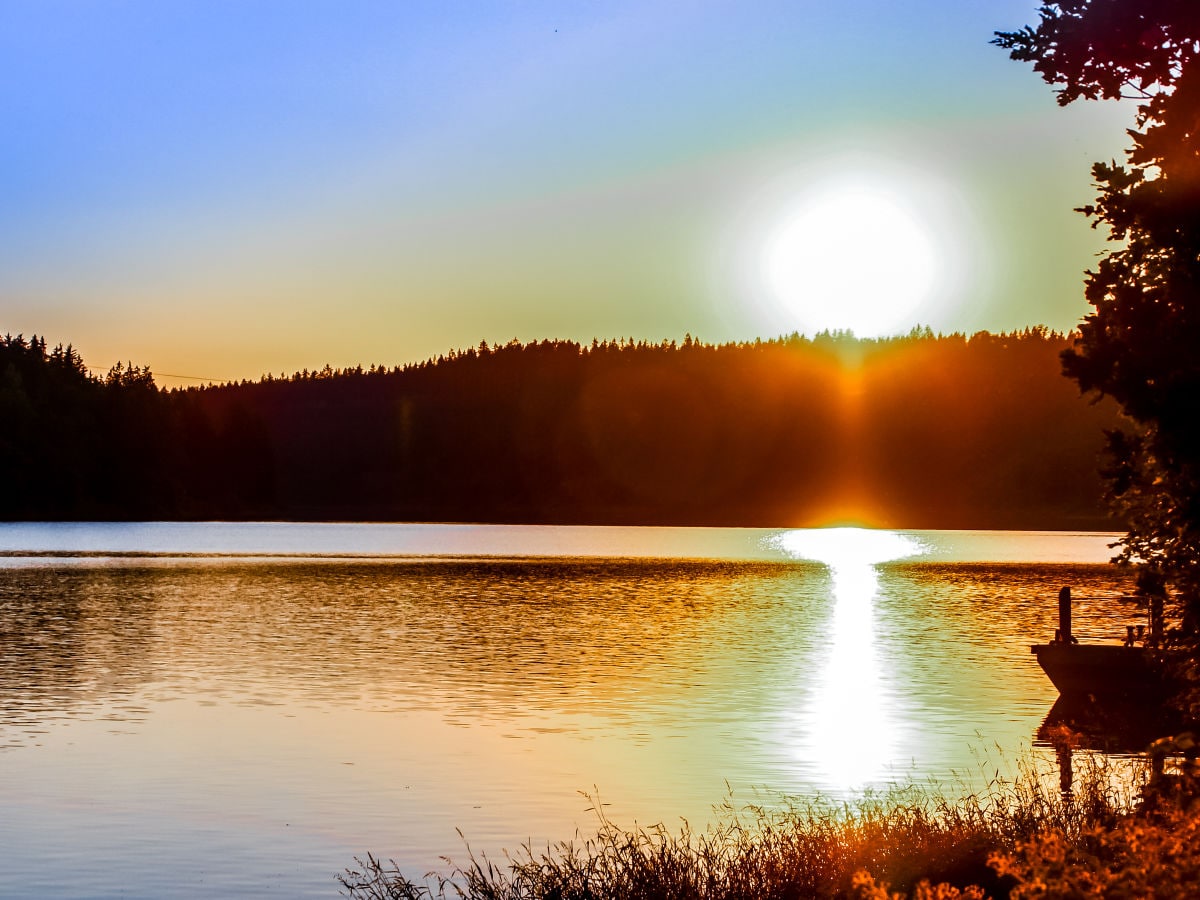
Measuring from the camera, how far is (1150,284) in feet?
59.6

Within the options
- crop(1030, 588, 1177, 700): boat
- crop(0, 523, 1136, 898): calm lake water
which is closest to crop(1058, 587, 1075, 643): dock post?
crop(1030, 588, 1177, 700): boat

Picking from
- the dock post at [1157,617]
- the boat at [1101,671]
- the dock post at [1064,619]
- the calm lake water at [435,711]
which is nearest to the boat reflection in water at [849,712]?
the calm lake water at [435,711]

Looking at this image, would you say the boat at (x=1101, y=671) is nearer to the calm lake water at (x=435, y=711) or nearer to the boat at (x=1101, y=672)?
the boat at (x=1101, y=672)

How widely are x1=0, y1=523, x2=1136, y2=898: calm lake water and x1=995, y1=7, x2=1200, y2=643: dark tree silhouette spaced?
998 centimetres

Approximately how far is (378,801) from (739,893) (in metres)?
10.9

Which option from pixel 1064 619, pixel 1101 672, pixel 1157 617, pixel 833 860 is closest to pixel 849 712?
pixel 1101 672

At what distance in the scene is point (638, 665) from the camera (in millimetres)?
48562

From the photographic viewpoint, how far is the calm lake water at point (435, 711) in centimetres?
2388

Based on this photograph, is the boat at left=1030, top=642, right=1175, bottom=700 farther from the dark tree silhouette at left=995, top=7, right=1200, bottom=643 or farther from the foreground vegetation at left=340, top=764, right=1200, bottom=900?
the dark tree silhouette at left=995, top=7, right=1200, bottom=643

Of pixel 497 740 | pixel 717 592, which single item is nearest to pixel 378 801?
pixel 497 740

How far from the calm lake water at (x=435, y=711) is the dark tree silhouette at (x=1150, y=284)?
9978 millimetres

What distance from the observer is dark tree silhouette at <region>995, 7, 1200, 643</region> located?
17125 mm

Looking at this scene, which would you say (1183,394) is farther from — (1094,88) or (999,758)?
(999,758)

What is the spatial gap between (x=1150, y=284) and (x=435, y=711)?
23094mm
